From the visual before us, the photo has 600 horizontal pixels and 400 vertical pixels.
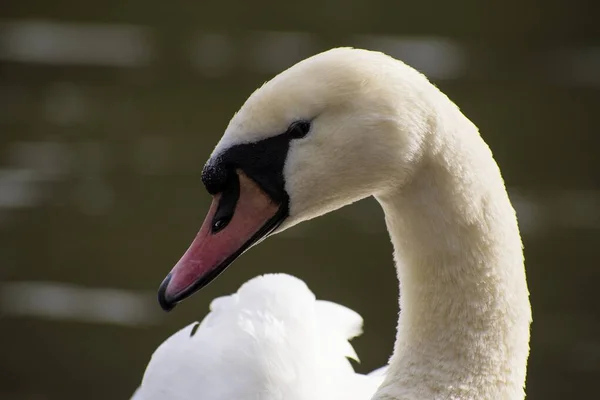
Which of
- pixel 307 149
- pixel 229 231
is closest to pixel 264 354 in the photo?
pixel 229 231

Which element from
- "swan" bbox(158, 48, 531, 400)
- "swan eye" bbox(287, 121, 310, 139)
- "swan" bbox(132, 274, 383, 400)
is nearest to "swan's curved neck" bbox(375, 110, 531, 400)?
"swan" bbox(158, 48, 531, 400)

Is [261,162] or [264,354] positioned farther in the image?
[264,354]

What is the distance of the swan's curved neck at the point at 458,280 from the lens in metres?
1.49

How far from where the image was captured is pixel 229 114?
5.14m

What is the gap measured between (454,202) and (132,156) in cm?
379

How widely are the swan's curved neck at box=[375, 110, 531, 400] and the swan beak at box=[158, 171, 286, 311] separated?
0.17 meters

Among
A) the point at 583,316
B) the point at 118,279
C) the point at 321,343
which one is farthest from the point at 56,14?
the point at 321,343

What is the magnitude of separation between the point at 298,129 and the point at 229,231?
0.18 meters

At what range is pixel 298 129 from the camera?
145 cm

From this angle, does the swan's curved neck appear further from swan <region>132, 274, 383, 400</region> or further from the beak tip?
swan <region>132, 274, 383, 400</region>

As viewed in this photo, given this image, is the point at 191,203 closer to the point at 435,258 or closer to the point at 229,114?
the point at 229,114

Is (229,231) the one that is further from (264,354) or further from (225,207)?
(264,354)

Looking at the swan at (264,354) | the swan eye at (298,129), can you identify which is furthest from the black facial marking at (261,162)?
the swan at (264,354)

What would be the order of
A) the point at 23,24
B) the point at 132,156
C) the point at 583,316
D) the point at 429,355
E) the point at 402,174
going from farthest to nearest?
the point at 23,24 → the point at 132,156 → the point at 583,316 → the point at 429,355 → the point at 402,174
